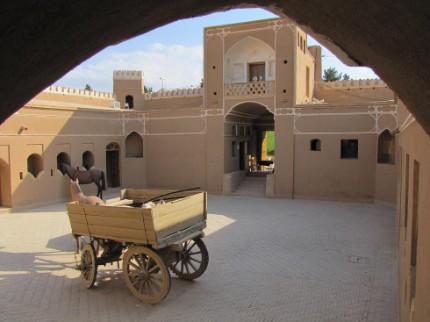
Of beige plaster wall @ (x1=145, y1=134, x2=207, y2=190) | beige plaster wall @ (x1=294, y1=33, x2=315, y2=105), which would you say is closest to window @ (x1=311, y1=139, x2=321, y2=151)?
beige plaster wall @ (x1=294, y1=33, x2=315, y2=105)

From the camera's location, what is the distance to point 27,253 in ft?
32.2

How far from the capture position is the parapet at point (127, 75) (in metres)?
25.6

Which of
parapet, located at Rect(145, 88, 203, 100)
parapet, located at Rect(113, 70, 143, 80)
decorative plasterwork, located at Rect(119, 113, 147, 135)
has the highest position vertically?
parapet, located at Rect(113, 70, 143, 80)

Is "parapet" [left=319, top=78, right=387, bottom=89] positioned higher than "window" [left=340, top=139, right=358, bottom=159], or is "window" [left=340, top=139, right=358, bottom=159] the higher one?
"parapet" [left=319, top=78, right=387, bottom=89]

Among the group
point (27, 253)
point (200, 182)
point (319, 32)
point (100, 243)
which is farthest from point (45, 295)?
point (200, 182)

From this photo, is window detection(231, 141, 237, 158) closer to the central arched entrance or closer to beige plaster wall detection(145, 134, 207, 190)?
the central arched entrance

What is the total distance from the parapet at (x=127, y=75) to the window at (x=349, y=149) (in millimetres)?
14325

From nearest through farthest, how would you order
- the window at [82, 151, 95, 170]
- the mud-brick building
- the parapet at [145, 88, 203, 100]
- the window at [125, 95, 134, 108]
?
the mud-brick building < the window at [82, 151, 95, 170] < the parapet at [145, 88, 203, 100] < the window at [125, 95, 134, 108]

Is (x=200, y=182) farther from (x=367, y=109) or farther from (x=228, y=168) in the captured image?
(x=367, y=109)

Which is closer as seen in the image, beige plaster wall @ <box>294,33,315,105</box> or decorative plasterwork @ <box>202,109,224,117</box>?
beige plaster wall @ <box>294,33,315,105</box>

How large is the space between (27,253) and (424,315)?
9.47m

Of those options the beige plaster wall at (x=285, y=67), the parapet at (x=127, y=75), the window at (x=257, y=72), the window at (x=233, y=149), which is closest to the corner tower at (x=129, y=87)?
the parapet at (x=127, y=75)

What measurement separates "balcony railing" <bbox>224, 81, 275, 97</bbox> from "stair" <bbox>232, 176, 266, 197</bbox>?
4.63 metres

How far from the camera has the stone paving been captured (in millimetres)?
6611
